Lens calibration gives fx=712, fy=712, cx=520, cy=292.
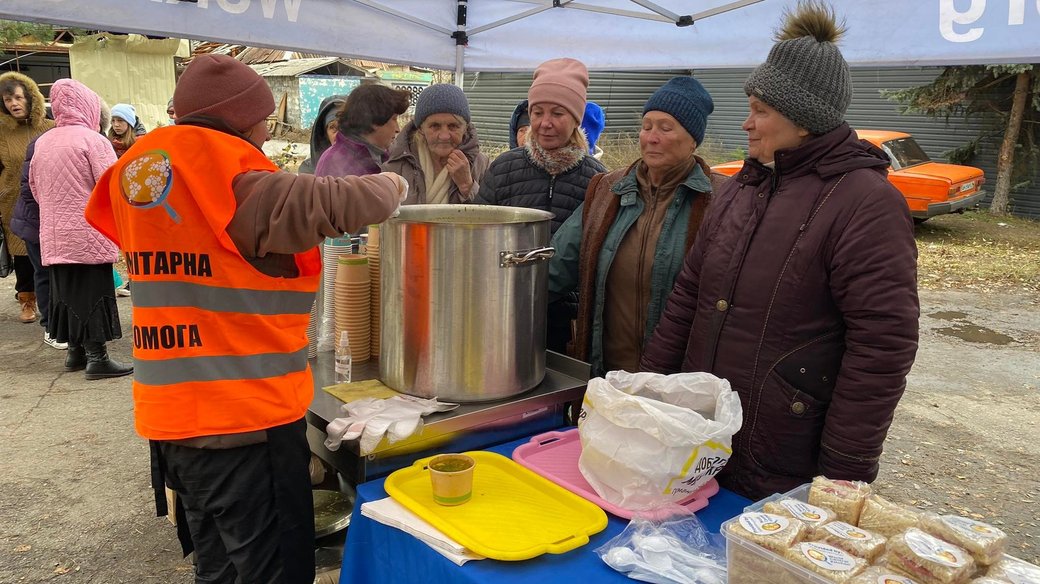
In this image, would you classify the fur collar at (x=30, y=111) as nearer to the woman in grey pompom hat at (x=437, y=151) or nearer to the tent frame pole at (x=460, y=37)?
the tent frame pole at (x=460, y=37)

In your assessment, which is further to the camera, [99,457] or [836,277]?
[99,457]

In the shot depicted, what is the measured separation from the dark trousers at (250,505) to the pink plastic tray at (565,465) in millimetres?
593

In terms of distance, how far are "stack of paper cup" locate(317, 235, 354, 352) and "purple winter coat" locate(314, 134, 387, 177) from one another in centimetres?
132

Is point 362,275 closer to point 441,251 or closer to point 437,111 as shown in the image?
point 441,251

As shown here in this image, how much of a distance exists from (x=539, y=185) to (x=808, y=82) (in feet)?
4.18

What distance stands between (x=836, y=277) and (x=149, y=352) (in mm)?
1631

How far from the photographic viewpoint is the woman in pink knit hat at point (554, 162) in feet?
9.15

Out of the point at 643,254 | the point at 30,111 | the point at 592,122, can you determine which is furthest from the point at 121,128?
the point at 643,254

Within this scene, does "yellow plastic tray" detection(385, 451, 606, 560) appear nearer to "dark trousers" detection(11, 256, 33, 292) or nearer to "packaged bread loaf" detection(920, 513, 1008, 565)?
"packaged bread loaf" detection(920, 513, 1008, 565)

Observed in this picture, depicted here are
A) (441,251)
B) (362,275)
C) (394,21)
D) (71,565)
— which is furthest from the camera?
(394,21)

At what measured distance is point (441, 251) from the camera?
5.99ft

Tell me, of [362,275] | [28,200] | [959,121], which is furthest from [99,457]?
[959,121]

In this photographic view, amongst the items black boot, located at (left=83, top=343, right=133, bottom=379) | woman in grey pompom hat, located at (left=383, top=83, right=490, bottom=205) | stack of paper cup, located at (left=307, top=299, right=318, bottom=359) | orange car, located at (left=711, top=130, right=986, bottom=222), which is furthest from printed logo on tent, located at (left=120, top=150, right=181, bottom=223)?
orange car, located at (left=711, top=130, right=986, bottom=222)

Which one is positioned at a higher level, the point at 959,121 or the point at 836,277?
the point at 959,121
